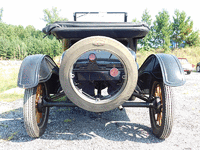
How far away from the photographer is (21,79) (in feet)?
7.73

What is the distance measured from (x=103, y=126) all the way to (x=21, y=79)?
1.67 metres

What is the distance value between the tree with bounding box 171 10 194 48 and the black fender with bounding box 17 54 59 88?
33864 millimetres

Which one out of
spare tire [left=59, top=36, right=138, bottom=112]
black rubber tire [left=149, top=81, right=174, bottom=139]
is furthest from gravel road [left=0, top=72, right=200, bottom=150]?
spare tire [left=59, top=36, right=138, bottom=112]

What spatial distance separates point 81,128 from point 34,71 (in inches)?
52.9

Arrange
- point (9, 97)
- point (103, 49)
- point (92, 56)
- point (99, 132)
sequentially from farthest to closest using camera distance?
point (9, 97), point (99, 132), point (92, 56), point (103, 49)

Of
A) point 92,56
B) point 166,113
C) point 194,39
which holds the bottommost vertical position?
point 166,113

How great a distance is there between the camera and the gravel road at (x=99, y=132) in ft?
8.00

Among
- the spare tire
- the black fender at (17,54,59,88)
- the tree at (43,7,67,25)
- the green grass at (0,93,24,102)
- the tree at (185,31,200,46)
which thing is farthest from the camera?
the tree at (43,7,67,25)

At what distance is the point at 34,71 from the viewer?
2.40 metres

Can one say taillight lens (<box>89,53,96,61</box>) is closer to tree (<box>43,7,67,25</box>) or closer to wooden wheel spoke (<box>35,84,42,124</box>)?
wooden wheel spoke (<box>35,84,42,124</box>)

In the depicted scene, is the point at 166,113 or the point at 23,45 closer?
the point at 166,113

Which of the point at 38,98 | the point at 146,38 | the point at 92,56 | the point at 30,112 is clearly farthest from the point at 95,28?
the point at 146,38

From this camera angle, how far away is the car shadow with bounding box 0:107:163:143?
2672 mm

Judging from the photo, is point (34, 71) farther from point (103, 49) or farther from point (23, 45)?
point (23, 45)
